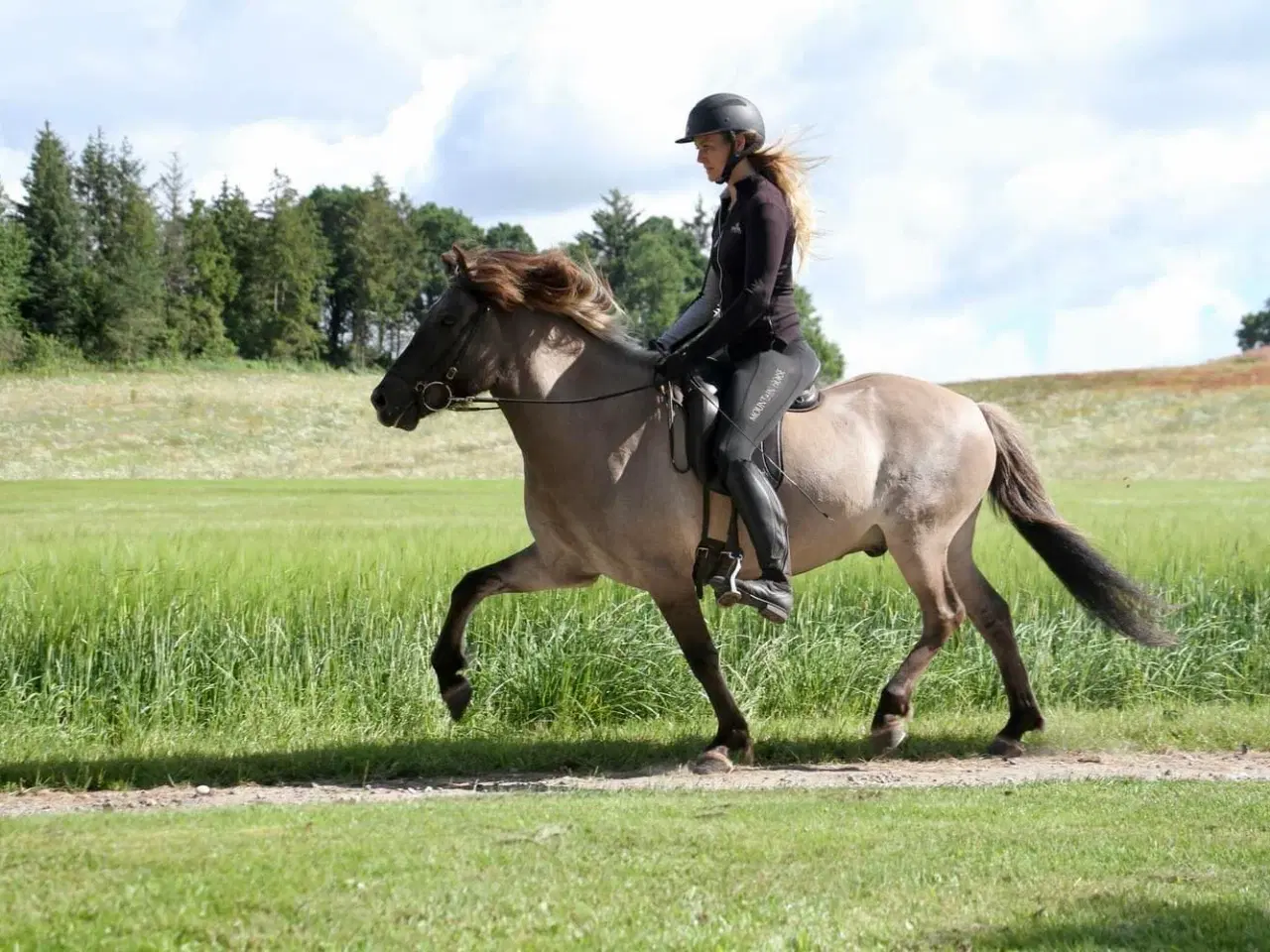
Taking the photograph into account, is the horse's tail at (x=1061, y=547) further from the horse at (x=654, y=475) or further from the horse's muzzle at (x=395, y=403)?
the horse's muzzle at (x=395, y=403)

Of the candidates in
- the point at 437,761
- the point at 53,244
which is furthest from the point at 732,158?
the point at 53,244

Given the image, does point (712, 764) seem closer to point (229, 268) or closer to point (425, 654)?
point (425, 654)

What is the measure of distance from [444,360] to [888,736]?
329 centimetres

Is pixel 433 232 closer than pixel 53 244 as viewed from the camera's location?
No

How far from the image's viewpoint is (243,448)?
4516 cm

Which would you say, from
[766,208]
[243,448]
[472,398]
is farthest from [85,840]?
[243,448]

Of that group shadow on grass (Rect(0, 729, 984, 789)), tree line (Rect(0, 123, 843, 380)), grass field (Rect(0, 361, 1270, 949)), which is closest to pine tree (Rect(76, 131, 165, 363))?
tree line (Rect(0, 123, 843, 380))

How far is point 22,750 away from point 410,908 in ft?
15.1

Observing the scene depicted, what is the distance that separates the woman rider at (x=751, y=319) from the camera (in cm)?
710

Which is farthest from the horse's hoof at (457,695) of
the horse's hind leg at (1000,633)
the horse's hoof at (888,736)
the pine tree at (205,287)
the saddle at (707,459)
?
the pine tree at (205,287)

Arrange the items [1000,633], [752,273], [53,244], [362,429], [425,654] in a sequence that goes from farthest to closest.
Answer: [53,244], [362,429], [425,654], [1000,633], [752,273]

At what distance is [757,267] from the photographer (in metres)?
7.06

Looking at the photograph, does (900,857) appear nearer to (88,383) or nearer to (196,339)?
(88,383)

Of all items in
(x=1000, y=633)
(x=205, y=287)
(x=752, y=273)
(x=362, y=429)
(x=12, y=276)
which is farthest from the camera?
(x=205, y=287)
